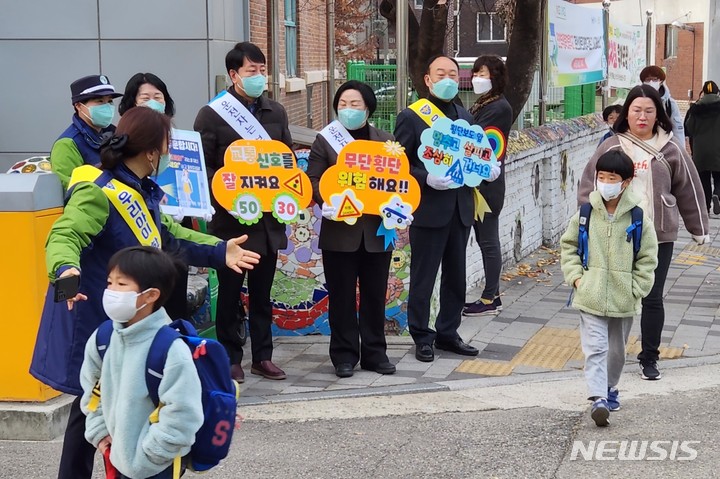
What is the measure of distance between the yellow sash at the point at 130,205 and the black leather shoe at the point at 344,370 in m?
2.61

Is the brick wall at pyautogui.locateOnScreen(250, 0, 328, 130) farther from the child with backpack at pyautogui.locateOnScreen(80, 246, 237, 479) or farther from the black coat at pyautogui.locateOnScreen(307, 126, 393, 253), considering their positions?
the child with backpack at pyautogui.locateOnScreen(80, 246, 237, 479)

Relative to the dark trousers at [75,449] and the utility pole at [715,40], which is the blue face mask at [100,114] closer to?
the dark trousers at [75,449]

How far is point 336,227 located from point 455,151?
986 mm

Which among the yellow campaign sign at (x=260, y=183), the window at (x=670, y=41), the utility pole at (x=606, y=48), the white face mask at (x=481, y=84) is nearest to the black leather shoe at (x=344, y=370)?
the yellow campaign sign at (x=260, y=183)

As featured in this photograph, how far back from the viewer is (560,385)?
6668 millimetres

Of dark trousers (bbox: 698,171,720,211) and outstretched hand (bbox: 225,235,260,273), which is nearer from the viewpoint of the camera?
outstretched hand (bbox: 225,235,260,273)

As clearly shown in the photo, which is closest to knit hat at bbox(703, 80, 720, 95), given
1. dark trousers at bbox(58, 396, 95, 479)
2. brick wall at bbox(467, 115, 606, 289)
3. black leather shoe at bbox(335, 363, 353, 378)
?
brick wall at bbox(467, 115, 606, 289)

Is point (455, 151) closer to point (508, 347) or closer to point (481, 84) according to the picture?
point (481, 84)

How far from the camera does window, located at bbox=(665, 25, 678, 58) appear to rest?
39375 millimetres

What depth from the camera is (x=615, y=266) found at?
5801mm

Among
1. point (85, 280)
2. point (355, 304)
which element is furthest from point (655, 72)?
point (85, 280)

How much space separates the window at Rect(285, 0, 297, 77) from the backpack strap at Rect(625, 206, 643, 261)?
46.5 ft

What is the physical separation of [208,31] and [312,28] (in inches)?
523

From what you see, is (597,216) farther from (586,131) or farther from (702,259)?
(586,131)
